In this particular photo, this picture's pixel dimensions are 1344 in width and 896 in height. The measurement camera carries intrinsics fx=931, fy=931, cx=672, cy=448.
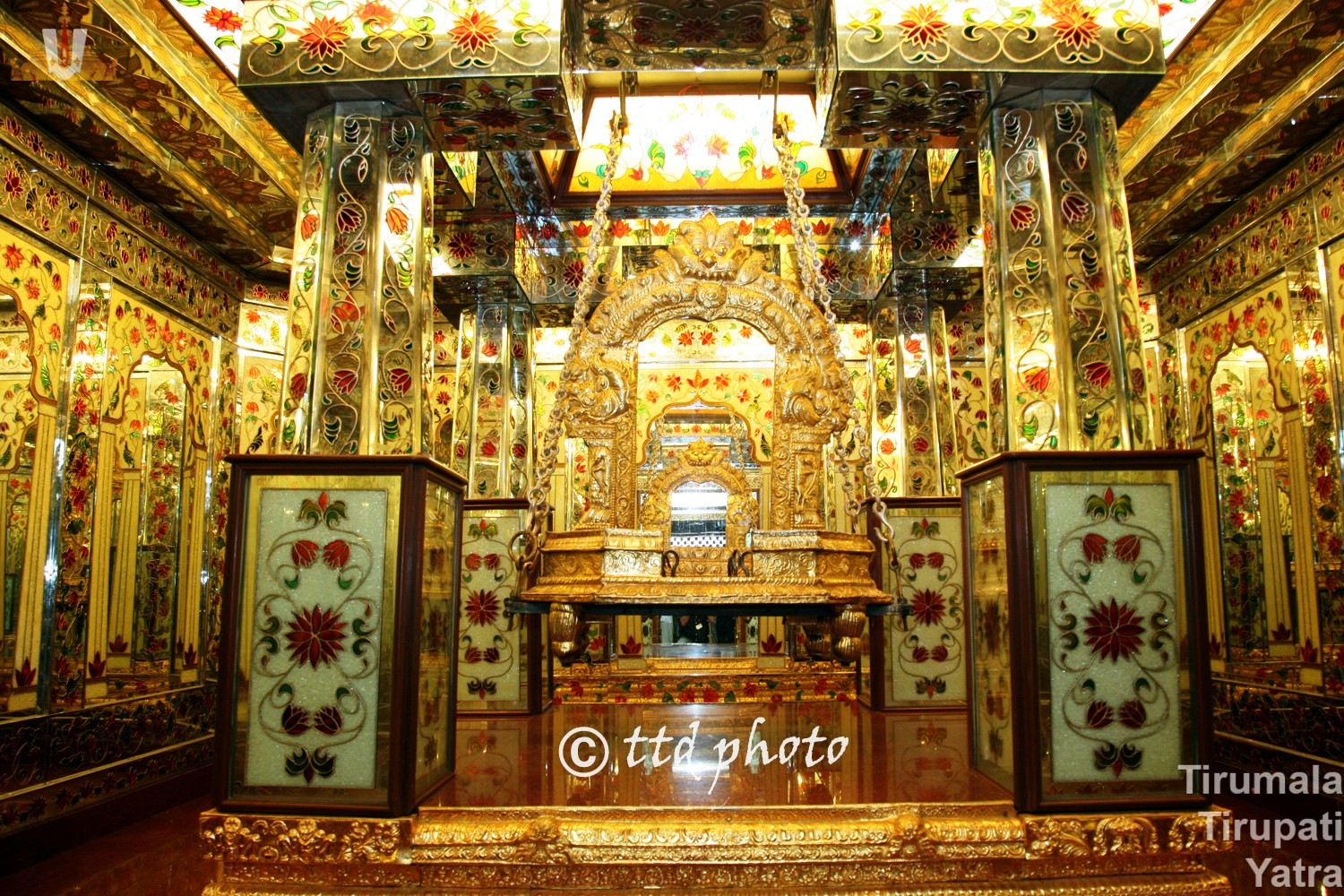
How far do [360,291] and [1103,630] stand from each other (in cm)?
302

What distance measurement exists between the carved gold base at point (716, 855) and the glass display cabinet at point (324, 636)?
12 cm

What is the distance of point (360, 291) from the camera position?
362cm

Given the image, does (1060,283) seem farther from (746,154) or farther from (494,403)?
(494,403)

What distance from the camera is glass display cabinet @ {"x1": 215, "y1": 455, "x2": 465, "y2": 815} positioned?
3.20 m

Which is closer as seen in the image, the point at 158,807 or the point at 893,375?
the point at 158,807

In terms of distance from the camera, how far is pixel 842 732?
490cm

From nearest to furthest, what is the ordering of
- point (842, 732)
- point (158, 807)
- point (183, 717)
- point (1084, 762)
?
point (1084, 762) < point (842, 732) < point (158, 807) < point (183, 717)

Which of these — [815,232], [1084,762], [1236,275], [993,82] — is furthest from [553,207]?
[1084,762]

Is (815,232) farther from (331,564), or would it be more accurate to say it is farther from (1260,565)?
(331,564)

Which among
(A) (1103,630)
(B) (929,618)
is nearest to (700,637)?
(B) (929,618)

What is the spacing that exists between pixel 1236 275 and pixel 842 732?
3.84 meters

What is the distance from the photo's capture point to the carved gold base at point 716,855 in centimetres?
314

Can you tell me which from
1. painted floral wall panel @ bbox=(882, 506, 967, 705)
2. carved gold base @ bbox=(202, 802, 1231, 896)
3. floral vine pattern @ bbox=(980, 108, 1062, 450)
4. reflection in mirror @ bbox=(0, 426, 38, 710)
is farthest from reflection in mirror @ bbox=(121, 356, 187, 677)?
floral vine pattern @ bbox=(980, 108, 1062, 450)

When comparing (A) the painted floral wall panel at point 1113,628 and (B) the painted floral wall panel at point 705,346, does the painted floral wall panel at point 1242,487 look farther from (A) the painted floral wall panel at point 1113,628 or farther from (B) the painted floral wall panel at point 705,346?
(B) the painted floral wall panel at point 705,346
